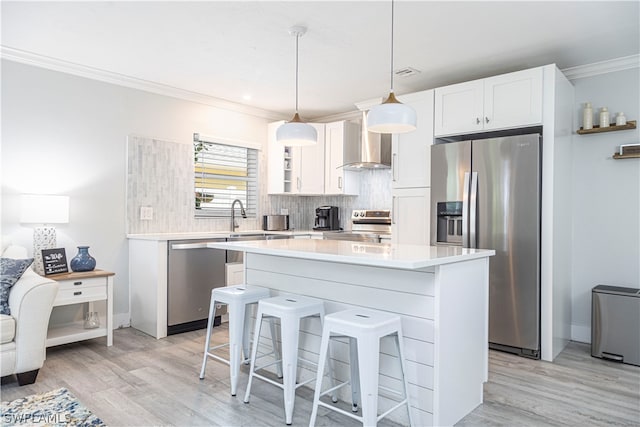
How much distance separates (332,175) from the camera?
5.20 metres

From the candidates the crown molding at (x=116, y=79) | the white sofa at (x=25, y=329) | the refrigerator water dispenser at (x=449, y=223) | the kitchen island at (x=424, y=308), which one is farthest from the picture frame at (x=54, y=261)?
the refrigerator water dispenser at (x=449, y=223)

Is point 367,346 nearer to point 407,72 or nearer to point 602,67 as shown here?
point 407,72

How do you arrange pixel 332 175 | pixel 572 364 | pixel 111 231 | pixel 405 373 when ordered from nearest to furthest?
pixel 405 373 < pixel 572 364 < pixel 111 231 < pixel 332 175

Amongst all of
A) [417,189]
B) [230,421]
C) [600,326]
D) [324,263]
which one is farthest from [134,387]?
[600,326]

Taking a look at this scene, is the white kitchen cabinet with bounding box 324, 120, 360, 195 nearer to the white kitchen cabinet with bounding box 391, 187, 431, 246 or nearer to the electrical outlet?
the white kitchen cabinet with bounding box 391, 187, 431, 246

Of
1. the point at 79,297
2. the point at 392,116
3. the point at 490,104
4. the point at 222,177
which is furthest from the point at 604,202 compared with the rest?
the point at 79,297

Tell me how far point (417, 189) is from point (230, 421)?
2.70 metres

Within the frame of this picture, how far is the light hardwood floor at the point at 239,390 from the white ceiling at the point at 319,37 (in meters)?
2.44

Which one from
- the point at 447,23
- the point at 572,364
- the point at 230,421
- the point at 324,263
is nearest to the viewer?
the point at 230,421

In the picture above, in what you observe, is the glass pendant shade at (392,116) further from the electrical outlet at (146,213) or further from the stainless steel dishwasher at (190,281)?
the electrical outlet at (146,213)

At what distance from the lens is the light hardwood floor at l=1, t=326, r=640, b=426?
2311 millimetres

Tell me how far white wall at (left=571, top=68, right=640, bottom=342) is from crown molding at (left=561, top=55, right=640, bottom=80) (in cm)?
4

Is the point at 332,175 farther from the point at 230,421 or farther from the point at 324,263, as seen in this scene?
the point at 230,421

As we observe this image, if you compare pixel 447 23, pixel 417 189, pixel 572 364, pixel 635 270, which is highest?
pixel 447 23
